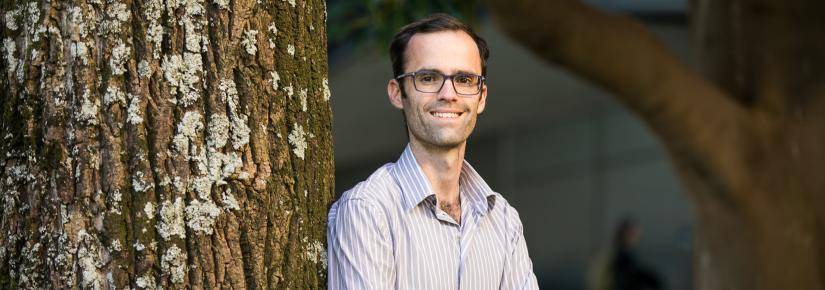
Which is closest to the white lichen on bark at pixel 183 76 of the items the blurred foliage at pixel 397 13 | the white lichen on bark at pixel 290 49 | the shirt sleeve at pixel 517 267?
the white lichen on bark at pixel 290 49

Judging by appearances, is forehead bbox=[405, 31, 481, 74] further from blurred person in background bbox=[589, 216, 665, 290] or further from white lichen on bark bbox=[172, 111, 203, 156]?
blurred person in background bbox=[589, 216, 665, 290]

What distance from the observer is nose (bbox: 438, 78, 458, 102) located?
2928 mm

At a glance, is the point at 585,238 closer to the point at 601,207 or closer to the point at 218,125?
the point at 601,207

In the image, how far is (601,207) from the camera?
17.8m

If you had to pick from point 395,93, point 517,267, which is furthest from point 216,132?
point 517,267

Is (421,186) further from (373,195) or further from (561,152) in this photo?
(561,152)

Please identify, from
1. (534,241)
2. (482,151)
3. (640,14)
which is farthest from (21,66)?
(482,151)

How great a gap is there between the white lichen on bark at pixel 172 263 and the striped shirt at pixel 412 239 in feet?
1.05

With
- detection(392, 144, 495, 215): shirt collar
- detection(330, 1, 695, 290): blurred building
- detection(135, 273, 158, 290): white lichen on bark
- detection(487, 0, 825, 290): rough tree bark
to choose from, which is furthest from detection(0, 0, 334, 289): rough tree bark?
detection(330, 1, 695, 290): blurred building

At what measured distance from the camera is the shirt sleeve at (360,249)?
285cm

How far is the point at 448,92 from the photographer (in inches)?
115

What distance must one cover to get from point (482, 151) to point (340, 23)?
1281 centimetres

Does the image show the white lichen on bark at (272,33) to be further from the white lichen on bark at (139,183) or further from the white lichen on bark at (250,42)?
the white lichen on bark at (139,183)

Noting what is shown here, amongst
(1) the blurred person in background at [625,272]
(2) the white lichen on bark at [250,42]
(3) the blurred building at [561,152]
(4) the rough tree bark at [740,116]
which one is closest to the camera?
(2) the white lichen on bark at [250,42]
